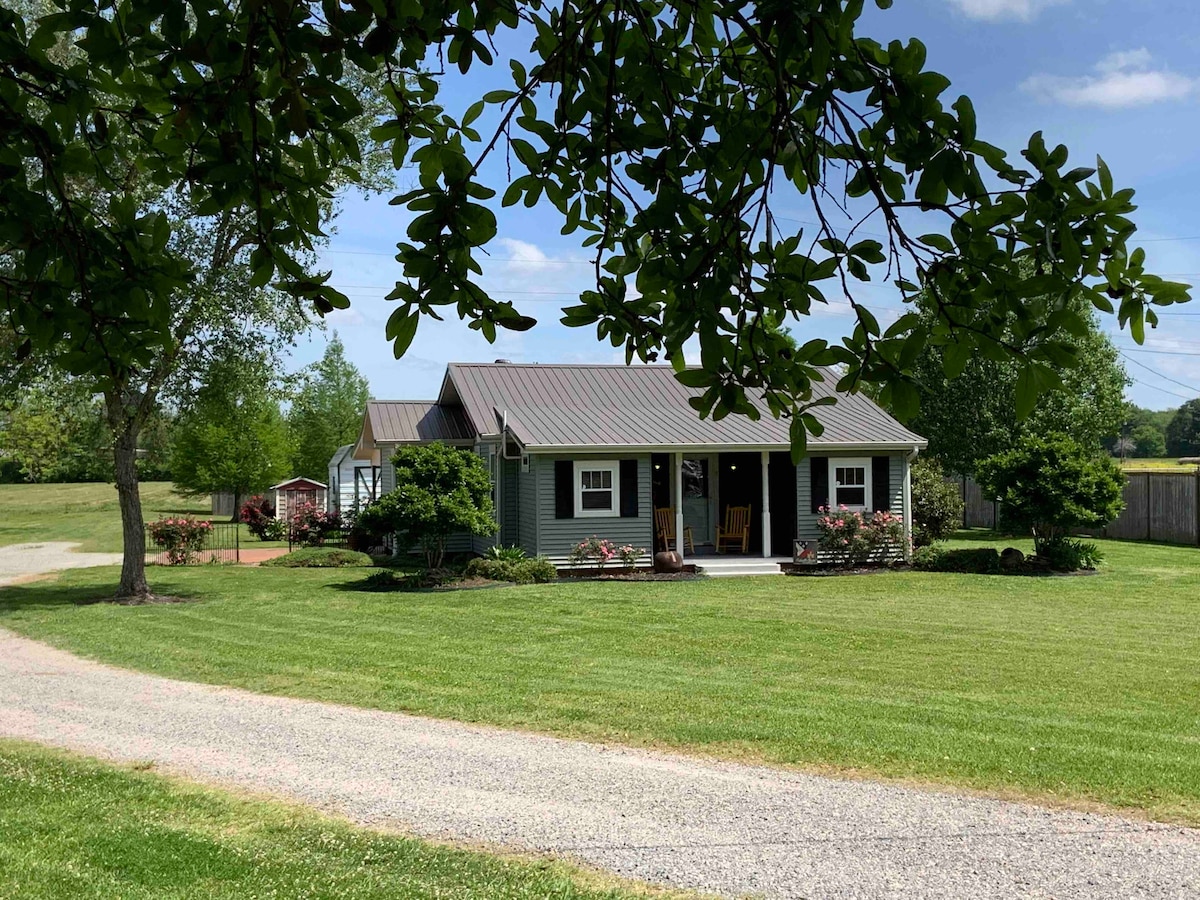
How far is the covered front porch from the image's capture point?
2086cm

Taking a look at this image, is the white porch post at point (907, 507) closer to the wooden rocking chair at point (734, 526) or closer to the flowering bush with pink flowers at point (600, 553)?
the wooden rocking chair at point (734, 526)

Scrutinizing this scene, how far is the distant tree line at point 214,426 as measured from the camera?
15.7 metres

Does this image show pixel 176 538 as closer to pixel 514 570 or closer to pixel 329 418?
pixel 514 570

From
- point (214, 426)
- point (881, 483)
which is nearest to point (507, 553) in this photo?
point (881, 483)

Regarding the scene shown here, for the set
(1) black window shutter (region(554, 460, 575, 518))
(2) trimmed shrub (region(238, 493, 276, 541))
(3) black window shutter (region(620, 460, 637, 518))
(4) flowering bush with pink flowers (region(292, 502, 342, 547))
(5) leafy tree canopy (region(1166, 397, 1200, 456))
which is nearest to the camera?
(1) black window shutter (region(554, 460, 575, 518))

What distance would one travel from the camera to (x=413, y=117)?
2959 mm

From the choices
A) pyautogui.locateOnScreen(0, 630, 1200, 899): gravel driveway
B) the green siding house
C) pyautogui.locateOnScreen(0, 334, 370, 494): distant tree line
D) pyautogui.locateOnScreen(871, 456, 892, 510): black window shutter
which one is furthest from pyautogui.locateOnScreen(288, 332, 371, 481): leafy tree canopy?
pyautogui.locateOnScreen(0, 630, 1200, 899): gravel driveway

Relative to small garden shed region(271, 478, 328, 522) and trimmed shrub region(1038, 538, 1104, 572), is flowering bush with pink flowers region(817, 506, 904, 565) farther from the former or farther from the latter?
small garden shed region(271, 478, 328, 522)

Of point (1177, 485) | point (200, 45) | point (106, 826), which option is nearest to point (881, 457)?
point (1177, 485)

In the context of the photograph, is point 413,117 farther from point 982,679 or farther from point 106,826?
point 982,679

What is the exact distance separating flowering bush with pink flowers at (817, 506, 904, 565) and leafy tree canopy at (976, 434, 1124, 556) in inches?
81.9

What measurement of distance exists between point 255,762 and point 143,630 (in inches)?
291

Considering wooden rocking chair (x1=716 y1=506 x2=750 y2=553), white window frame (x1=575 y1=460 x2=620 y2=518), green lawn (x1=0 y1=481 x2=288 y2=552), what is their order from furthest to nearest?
1. green lawn (x1=0 y1=481 x2=288 y2=552)
2. wooden rocking chair (x1=716 y1=506 x2=750 y2=553)
3. white window frame (x1=575 y1=460 x2=620 y2=518)

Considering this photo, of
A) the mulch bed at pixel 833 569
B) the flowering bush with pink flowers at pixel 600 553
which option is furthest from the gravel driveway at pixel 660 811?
the mulch bed at pixel 833 569
